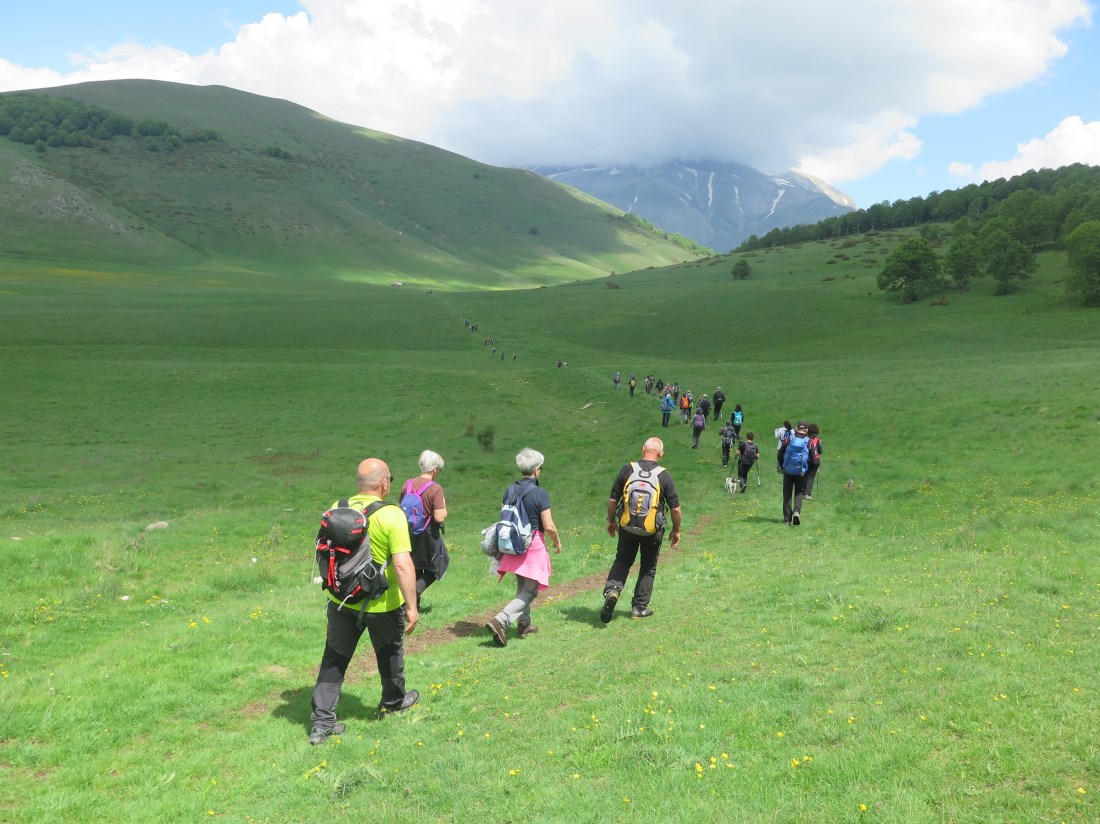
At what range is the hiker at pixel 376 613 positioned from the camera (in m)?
7.22

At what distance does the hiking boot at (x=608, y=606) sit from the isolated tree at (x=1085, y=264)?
77574 mm

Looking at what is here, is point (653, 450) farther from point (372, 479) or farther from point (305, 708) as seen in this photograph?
point (305, 708)

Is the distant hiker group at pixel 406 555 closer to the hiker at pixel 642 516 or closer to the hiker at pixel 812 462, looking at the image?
the hiker at pixel 642 516

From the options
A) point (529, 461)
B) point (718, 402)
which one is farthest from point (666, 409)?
point (529, 461)

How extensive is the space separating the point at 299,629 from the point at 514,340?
68.8 meters

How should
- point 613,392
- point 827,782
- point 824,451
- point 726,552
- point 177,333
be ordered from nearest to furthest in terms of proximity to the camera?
point 827,782, point 726,552, point 824,451, point 613,392, point 177,333

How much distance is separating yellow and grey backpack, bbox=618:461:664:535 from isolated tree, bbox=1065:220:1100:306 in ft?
252

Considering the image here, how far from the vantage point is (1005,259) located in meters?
76.4

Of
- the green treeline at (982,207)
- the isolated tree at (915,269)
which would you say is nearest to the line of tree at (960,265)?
the isolated tree at (915,269)

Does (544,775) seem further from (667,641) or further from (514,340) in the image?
(514,340)

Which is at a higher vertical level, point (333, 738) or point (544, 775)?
point (544, 775)

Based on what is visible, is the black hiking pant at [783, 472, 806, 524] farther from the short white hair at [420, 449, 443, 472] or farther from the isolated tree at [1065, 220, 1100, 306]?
the isolated tree at [1065, 220, 1100, 306]

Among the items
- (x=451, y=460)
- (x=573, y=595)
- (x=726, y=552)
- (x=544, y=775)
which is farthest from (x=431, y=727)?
(x=451, y=460)

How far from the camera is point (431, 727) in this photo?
732 cm
